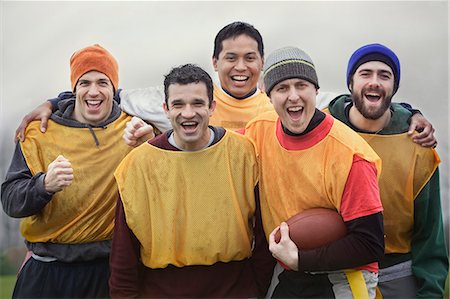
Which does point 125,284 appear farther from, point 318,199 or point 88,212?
point 318,199

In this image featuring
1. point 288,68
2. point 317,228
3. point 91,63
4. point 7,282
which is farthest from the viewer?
point 7,282

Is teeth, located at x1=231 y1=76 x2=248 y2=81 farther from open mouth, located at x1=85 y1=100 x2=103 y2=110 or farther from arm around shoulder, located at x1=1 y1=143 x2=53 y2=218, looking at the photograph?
arm around shoulder, located at x1=1 y1=143 x2=53 y2=218

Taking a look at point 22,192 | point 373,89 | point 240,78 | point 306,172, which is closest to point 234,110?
point 240,78

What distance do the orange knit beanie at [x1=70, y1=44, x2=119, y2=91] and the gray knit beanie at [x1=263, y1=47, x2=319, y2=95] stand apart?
1324 mm

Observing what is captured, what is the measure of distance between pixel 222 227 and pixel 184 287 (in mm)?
424

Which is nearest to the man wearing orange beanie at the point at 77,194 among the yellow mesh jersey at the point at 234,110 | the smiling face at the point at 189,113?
the yellow mesh jersey at the point at 234,110

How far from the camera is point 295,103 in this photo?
3314 mm

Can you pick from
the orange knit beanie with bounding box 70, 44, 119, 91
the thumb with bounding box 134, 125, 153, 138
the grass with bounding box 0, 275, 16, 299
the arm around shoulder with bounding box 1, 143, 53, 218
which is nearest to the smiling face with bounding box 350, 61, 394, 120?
the thumb with bounding box 134, 125, 153, 138

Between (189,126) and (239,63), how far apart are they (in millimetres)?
997

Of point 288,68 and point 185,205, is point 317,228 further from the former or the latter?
point 288,68

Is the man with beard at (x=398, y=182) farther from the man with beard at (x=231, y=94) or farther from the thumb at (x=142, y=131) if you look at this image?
the thumb at (x=142, y=131)

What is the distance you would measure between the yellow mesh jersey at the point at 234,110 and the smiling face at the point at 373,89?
2.30 feet

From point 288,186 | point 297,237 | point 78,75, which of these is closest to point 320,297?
point 297,237

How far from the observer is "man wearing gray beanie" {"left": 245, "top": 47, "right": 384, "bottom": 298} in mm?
3145
